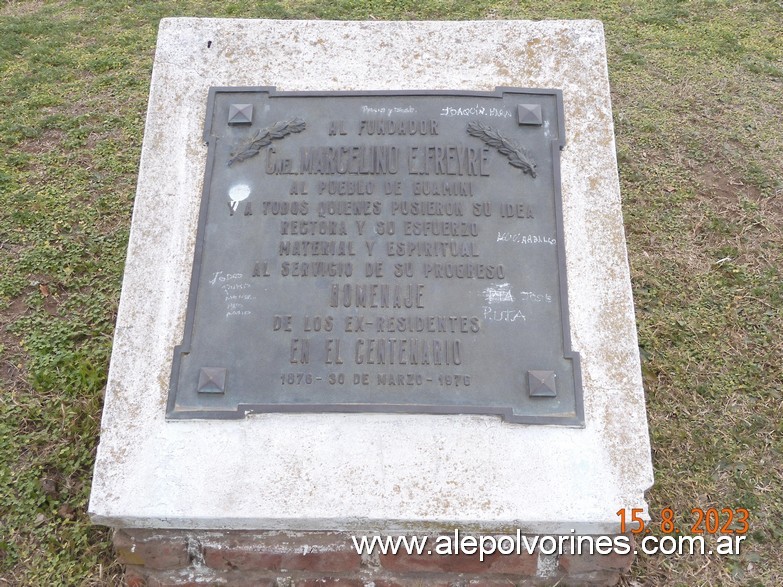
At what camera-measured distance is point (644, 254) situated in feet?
13.3

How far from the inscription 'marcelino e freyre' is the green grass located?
100cm

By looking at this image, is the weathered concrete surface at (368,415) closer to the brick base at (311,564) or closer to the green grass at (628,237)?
the brick base at (311,564)

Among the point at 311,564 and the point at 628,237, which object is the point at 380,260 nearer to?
the point at 311,564

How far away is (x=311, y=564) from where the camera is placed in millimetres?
2602

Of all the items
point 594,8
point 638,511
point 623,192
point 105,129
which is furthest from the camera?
point 594,8

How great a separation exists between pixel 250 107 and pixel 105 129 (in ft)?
8.15

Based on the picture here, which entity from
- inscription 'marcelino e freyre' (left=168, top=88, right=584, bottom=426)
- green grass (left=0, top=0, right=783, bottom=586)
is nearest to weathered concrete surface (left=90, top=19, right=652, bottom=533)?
inscription 'marcelino e freyre' (left=168, top=88, right=584, bottom=426)

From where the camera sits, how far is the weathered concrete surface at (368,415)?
2436 mm

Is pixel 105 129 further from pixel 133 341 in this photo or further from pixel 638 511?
pixel 638 511

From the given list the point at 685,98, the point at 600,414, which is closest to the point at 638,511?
the point at 600,414

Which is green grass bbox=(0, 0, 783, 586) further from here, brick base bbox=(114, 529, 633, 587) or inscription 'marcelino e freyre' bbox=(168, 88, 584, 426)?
inscription 'marcelino e freyre' bbox=(168, 88, 584, 426)

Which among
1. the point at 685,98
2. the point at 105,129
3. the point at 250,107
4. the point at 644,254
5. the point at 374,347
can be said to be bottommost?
the point at 374,347

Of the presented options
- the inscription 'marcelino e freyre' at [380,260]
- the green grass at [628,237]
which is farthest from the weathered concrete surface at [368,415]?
the green grass at [628,237]

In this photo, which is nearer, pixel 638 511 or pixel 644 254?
pixel 638 511
